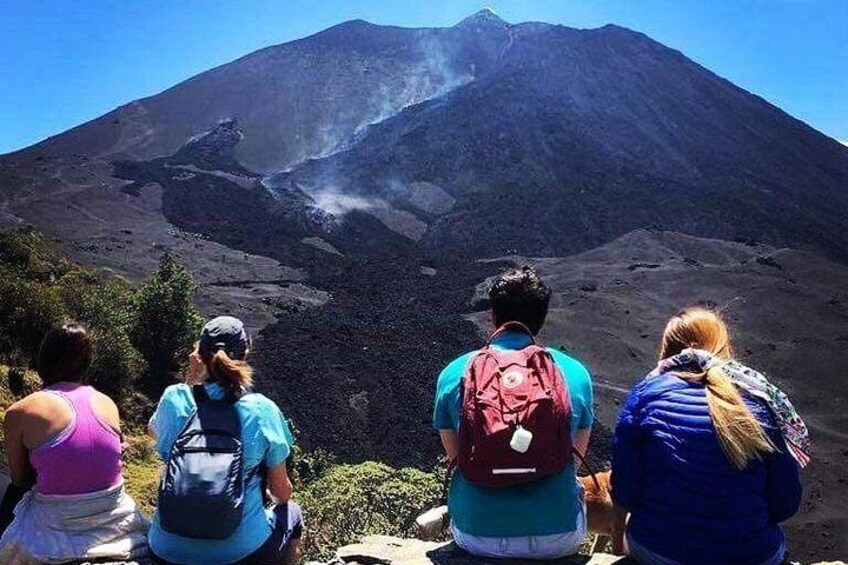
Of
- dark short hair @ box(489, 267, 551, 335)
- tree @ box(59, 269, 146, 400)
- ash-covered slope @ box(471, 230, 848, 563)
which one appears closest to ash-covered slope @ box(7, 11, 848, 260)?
ash-covered slope @ box(471, 230, 848, 563)

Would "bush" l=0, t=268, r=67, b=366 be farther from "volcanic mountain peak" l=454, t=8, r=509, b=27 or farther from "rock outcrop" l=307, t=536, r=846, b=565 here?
"volcanic mountain peak" l=454, t=8, r=509, b=27

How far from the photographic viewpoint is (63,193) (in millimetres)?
45906

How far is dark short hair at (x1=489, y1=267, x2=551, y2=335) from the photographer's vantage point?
2.99 metres

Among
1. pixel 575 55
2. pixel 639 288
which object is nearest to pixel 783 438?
pixel 639 288

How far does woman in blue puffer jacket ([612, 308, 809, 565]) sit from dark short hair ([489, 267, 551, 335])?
1.63 feet

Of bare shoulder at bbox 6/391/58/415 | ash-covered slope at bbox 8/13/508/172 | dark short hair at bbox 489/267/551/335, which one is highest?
ash-covered slope at bbox 8/13/508/172

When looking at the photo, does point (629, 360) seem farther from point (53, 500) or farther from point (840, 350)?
point (53, 500)

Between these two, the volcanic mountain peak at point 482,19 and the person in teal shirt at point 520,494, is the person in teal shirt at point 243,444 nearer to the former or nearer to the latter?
the person in teal shirt at point 520,494

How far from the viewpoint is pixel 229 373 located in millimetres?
2986

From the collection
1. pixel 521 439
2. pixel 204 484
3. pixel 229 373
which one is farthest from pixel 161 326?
pixel 521 439

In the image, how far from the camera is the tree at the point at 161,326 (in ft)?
54.2

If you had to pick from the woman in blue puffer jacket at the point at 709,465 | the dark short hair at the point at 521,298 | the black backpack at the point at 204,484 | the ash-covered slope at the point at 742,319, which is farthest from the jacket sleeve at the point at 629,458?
the ash-covered slope at the point at 742,319

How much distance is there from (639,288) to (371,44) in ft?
251

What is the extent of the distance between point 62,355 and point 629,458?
7.42 ft
